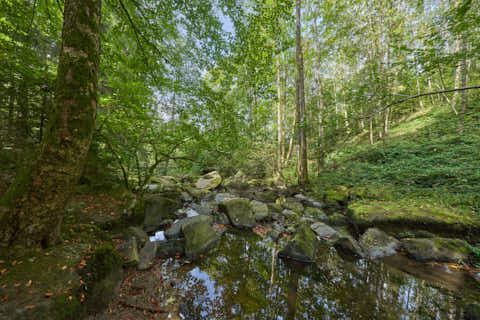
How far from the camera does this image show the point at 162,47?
499cm

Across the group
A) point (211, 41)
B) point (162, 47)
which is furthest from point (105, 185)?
point (211, 41)

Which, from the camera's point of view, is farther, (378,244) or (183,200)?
(183,200)

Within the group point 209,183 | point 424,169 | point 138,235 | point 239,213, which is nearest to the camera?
point 138,235

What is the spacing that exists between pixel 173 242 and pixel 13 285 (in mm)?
2492

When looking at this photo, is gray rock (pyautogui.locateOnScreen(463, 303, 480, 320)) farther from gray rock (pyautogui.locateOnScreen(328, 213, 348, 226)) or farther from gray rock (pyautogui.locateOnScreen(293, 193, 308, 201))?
gray rock (pyautogui.locateOnScreen(293, 193, 308, 201))

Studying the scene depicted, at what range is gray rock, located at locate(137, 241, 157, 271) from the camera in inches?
120

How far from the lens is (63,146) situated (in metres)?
1.76

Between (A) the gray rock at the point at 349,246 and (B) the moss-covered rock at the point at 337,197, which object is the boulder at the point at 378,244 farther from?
(B) the moss-covered rock at the point at 337,197

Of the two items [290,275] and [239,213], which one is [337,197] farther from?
[290,275]

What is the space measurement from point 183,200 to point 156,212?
2798 mm

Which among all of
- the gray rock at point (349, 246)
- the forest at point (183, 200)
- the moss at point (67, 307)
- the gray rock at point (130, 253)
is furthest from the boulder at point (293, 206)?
the moss at point (67, 307)

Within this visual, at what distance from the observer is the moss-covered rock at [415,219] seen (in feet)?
14.5

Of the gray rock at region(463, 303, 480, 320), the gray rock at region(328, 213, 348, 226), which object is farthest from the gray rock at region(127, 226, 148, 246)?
the gray rock at region(328, 213, 348, 226)

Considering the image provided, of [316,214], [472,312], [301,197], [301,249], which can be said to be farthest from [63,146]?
[301,197]
